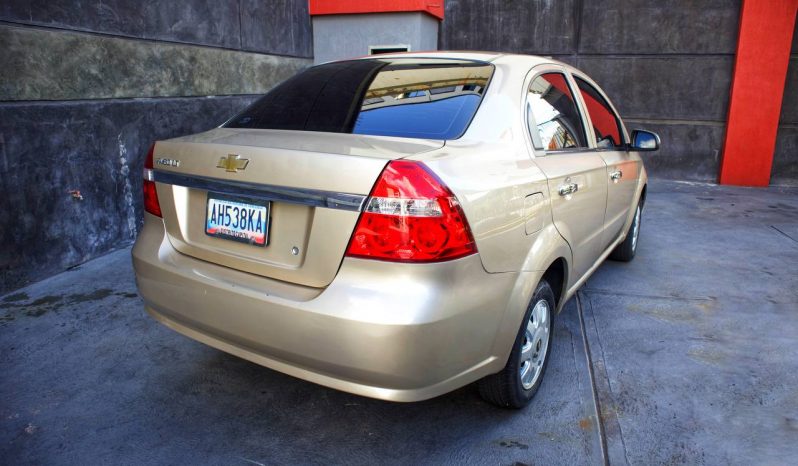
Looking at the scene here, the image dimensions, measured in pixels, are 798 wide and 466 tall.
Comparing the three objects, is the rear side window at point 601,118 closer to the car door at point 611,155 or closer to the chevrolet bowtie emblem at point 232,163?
the car door at point 611,155

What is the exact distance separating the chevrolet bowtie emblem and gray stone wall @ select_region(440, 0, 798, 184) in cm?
754

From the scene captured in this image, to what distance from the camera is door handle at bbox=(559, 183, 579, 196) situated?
2.75 m

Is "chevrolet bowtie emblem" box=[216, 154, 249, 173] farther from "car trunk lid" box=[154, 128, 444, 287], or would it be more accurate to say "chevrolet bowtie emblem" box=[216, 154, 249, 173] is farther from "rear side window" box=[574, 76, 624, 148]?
"rear side window" box=[574, 76, 624, 148]

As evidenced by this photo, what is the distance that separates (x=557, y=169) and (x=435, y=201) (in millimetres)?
1022

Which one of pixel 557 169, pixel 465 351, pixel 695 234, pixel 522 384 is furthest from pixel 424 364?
pixel 695 234

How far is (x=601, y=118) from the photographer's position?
13.3 feet

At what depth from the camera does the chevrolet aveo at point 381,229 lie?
6.38 feet

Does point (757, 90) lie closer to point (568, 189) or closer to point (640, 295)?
point (640, 295)

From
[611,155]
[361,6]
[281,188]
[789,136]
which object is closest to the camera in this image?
[281,188]

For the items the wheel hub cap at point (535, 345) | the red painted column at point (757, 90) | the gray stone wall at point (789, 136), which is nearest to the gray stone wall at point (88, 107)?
the wheel hub cap at point (535, 345)

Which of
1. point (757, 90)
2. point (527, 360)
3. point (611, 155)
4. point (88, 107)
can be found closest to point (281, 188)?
point (527, 360)

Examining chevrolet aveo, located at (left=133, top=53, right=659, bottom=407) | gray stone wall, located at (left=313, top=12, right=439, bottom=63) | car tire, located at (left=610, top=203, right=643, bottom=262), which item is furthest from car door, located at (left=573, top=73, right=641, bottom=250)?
gray stone wall, located at (left=313, top=12, right=439, bottom=63)

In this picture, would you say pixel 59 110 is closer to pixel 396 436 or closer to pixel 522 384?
pixel 396 436

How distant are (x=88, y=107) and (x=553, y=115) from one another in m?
3.49
